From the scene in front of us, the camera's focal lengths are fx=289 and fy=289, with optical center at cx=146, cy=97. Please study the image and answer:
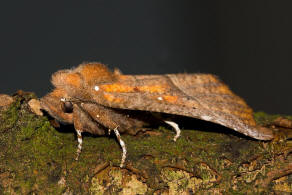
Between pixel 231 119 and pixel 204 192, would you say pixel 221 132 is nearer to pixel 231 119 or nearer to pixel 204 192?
pixel 231 119

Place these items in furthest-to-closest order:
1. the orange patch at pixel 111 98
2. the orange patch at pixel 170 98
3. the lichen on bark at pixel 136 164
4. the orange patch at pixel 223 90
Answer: the orange patch at pixel 223 90 < the orange patch at pixel 170 98 < the orange patch at pixel 111 98 < the lichen on bark at pixel 136 164

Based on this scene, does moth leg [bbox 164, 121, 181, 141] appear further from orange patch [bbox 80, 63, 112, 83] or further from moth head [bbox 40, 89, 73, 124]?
moth head [bbox 40, 89, 73, 124]

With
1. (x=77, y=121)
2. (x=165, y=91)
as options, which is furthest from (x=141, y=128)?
(x=77, y=121)

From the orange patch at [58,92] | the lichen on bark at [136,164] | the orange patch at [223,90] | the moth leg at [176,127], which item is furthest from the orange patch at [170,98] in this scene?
the orange patch at [58,92]

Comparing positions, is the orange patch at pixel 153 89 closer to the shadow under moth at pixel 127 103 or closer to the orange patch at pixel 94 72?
the shadow under moth at pixel 127 103

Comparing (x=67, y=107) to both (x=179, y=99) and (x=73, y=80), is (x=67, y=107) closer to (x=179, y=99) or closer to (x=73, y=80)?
A: (x=73, y=80)

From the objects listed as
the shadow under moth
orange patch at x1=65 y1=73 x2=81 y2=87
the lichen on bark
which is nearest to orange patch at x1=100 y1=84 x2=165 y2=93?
the shadow under moth
